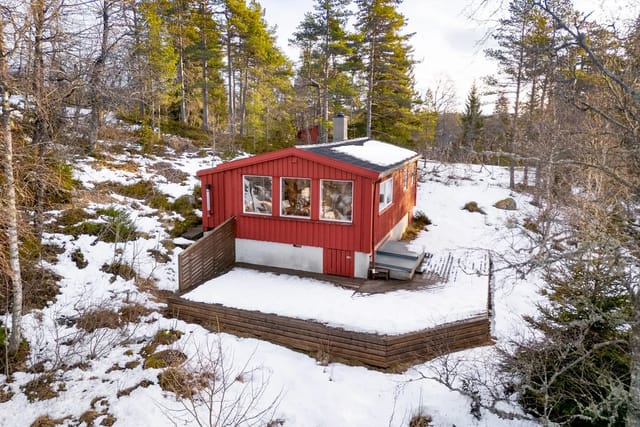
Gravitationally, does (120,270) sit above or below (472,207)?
below

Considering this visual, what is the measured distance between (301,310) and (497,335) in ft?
13.7

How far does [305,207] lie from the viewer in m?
10.0

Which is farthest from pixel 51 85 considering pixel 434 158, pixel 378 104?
pixel 434 158

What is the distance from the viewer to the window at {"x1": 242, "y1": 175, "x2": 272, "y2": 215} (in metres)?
10.4

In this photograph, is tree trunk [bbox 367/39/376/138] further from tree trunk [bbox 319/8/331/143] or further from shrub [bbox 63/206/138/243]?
shrub [bbox 63/206/138/243]

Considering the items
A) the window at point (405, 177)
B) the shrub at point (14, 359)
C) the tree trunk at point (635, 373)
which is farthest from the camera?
the window at point (405, 177)

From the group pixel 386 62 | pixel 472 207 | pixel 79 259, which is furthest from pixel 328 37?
pixel 79 259

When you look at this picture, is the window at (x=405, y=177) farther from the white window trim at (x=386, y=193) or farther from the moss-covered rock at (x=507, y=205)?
the moss-covered rock at (x=507, y=205)

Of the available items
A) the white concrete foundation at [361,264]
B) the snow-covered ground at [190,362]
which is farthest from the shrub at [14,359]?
the white concrete foundation at [361,264]

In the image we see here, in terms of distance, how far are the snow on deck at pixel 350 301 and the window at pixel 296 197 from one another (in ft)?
5.56

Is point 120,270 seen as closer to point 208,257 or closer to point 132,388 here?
point 208,257

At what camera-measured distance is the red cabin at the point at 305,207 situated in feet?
31.1

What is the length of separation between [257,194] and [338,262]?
287 cm

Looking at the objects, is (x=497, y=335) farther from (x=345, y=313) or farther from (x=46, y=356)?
(x=46, y=356)
